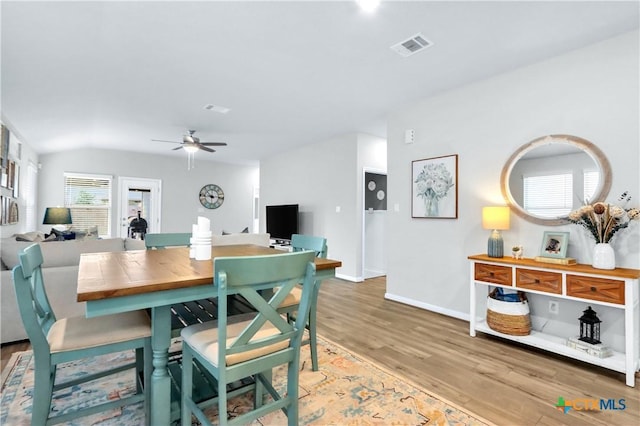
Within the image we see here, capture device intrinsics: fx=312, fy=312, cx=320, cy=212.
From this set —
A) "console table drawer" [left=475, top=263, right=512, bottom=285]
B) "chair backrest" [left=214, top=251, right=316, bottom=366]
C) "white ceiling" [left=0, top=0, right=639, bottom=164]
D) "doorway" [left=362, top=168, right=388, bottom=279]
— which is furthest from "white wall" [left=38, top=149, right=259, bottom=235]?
"chair backrest" [left=214, top=251, right=316, bottom=366]

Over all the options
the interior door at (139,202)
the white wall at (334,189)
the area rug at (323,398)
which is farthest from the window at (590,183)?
the interior door at (139,202)

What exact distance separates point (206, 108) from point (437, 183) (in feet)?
10.4

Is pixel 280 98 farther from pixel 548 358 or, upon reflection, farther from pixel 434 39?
pixel 548 358

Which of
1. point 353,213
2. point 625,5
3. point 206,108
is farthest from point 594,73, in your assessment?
point 206,108

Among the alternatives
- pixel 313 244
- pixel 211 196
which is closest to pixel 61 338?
pixel 313 244

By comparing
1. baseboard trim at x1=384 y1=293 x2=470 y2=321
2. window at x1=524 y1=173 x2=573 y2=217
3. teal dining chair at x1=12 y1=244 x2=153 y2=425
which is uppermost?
window at x1=524 y1=173 x2=573 y2=217

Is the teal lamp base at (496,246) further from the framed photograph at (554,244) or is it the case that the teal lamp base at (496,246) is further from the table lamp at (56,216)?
the table lamp at (56,216)

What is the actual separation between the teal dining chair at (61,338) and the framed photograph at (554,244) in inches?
121

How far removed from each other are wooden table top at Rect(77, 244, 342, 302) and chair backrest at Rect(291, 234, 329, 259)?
441mm

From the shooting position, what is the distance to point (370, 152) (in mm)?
5477

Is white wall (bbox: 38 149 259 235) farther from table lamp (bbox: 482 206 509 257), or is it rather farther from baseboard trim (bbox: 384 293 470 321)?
table lamp (bbox: 482 206 509 257)

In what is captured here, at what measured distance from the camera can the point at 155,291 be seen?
125cm

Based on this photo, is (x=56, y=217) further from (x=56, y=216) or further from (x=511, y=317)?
(x=511, y=317)

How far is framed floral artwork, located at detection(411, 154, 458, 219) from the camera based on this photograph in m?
3.57
